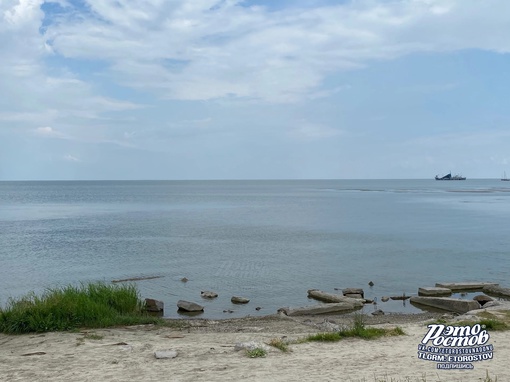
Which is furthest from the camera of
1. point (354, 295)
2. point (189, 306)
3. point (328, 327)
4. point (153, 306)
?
point (354, 295)

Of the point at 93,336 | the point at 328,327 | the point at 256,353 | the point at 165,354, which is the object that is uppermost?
the point at 256,353

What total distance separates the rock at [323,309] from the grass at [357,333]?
5802 millimetres

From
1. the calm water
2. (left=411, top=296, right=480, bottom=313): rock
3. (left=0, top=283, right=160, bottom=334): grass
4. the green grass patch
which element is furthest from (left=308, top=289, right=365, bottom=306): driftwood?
the green grass patch

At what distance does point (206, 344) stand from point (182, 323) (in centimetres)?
420

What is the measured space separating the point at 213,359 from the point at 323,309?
31.1 feet

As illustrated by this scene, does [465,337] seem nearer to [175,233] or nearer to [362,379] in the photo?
[362,379]

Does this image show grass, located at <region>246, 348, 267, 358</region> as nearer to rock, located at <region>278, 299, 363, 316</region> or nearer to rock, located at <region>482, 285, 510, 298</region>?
rock, located at <region>278, 299, 363, 316</region>

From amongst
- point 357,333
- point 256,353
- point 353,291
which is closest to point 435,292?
point 353,291

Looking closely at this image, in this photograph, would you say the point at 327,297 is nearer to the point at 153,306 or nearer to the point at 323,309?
the point at 323,309

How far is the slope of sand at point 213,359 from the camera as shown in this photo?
10.3 metres

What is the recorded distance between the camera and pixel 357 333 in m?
13.6

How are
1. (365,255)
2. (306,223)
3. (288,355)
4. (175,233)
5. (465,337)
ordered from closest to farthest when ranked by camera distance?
(288,355) < (465,337) < (365,255) < (175,233) < (306,223)

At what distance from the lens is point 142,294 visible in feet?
81.9

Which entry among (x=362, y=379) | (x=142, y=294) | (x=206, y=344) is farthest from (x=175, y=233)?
(x=362, y=379)
